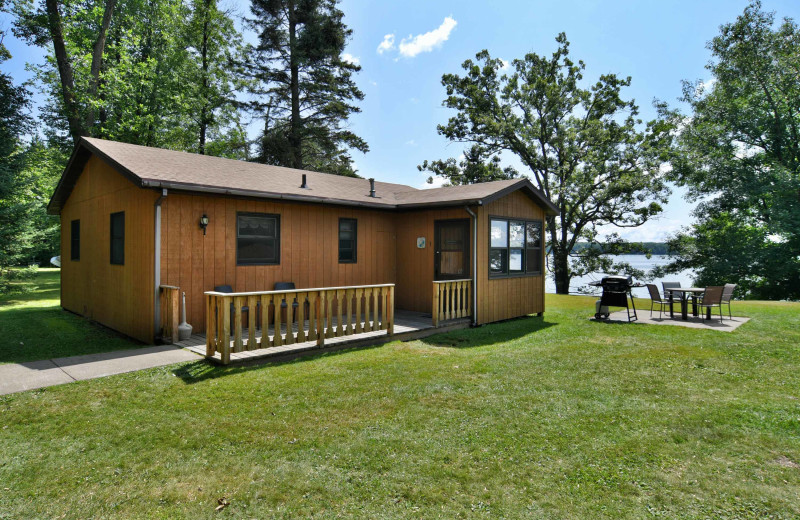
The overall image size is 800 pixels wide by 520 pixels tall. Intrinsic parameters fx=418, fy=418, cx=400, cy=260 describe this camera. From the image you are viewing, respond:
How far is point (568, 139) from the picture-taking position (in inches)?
869

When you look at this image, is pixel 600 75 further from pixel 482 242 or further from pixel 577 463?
pixel 577 463

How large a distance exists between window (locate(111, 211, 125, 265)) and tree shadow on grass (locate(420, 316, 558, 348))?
5.71 m

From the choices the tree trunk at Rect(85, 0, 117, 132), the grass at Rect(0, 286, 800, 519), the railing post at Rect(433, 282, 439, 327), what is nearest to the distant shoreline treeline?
the railing post at Rect(433, 282, 439, 327)

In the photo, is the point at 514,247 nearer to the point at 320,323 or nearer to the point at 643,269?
the point at 320,323

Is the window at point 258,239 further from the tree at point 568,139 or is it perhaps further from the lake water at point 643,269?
the lake water at point 643,269

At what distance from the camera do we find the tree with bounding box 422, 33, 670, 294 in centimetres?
2127

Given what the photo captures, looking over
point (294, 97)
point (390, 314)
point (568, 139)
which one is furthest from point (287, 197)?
point (568, 139)

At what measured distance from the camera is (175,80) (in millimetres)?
19000

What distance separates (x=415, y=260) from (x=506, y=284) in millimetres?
2130

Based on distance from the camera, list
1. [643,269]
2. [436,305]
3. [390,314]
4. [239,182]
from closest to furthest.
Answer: [390,314]
[239,182]
[436,305]
[643,269]

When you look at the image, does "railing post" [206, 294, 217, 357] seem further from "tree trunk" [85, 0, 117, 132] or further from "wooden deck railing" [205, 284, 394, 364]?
"tree trunk" [85, 0, 117, 132]

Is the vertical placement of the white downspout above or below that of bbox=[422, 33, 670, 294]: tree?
below

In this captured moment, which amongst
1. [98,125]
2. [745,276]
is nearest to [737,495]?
[98,125]

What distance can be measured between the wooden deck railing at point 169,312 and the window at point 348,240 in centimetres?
351
